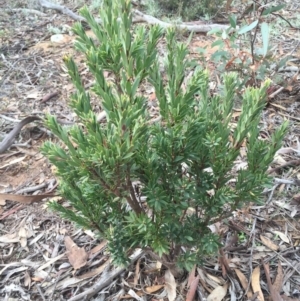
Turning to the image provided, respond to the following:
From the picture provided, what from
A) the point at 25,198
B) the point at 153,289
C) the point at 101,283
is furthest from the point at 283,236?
the point at 25,198

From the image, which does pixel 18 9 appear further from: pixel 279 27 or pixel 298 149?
pixel 298 149

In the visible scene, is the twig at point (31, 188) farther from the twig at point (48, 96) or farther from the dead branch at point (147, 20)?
the dead branch at point (147, 20)

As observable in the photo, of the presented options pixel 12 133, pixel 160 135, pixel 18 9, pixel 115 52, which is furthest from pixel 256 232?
pixel 18 9

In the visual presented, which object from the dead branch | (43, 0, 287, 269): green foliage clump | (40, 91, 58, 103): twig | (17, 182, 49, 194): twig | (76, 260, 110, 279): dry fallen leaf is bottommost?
(17, 182, 49, 194): twig

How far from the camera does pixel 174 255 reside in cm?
192

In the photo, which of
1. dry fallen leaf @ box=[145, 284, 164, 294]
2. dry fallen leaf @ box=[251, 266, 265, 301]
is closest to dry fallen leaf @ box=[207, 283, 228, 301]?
dry fallen leaf @ box=[251, 266, 265, 301]

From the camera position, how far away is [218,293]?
80.7 inches

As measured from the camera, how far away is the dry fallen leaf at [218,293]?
203 centimetres

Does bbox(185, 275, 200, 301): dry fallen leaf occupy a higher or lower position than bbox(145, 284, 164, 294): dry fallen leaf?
higher

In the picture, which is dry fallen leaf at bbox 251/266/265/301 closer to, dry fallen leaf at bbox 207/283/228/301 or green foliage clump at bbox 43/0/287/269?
dry fallen leaf at bbox 207/283/228/301

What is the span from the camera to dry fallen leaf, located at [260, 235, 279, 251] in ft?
7.50

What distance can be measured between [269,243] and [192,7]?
3283 millimetres

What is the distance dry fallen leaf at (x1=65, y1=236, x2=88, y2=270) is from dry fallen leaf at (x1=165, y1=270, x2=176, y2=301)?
1.56 ft

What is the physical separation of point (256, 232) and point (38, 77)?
2607mm
